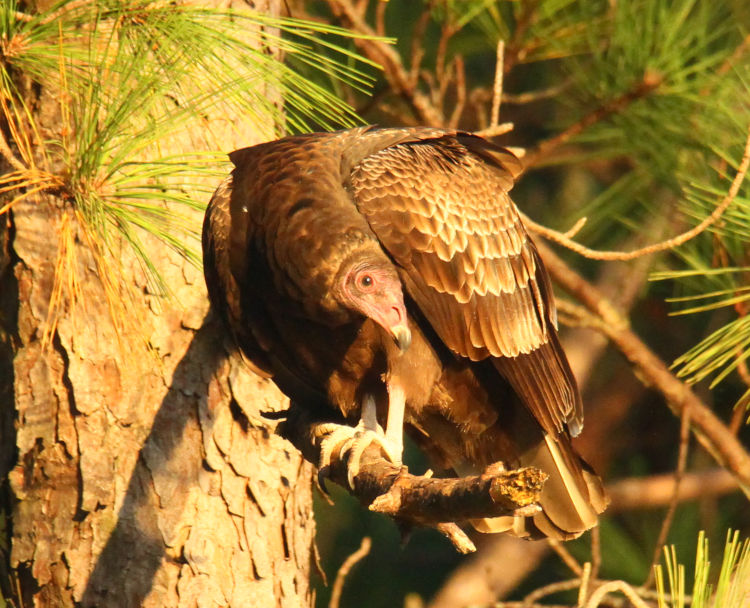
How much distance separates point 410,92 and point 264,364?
1385mm

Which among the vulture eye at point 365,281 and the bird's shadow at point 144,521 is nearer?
the vulture eye at point 365,281

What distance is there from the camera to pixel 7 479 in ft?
9.89

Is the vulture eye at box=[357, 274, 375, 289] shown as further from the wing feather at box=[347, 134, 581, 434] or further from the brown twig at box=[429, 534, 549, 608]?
the brown twig at box=[429, 534, 549, 608]

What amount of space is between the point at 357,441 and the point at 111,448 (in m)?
0.76

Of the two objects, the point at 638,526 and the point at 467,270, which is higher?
the point at 467,270

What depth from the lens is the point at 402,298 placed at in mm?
2773

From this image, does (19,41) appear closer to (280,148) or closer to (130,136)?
(130,136)

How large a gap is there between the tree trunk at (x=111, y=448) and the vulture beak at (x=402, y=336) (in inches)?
29.0

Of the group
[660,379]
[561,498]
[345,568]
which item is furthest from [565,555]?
[660,379]

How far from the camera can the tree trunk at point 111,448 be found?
9.78 ft

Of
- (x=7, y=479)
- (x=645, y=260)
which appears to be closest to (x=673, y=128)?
(x=645, y=260)

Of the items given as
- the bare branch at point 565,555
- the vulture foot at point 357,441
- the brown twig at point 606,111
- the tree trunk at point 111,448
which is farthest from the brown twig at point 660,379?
the tree trunk at point 111,448

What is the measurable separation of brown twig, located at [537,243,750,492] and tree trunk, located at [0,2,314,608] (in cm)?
173

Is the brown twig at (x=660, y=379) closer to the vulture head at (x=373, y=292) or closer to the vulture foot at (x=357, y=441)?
the vulture foot at (x=357, y=441)
